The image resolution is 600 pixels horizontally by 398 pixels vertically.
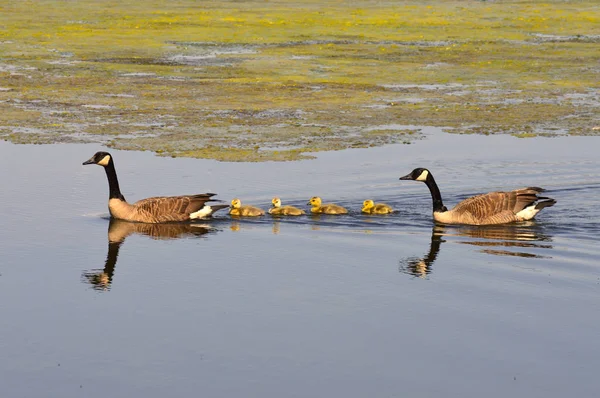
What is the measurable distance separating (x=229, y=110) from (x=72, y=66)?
10.2m

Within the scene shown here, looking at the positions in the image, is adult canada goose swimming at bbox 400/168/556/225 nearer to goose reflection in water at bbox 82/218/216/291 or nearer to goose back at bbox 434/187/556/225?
goose back at bbox 434/187/556/225

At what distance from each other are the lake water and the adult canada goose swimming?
21cm

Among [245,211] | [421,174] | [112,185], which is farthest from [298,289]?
[112,185]

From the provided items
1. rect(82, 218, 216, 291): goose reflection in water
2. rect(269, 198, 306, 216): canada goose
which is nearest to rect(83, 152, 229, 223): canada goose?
rect(82, 218, 216, 291): goose reflection in water

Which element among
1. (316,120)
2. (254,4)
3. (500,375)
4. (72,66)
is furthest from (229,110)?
(254,4)

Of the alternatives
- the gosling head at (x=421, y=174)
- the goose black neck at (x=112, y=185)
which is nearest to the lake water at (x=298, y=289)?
the goose black neck at (x=112, y=185)

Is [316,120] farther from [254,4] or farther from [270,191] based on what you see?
[254,4]

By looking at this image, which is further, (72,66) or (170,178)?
(72,66)

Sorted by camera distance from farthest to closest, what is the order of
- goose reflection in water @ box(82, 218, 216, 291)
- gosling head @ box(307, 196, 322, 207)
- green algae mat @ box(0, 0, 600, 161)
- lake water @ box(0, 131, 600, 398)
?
green algae mat @ box(0, 0, 600, 161) < gosling head @ box(307, 196, 322, 207) < goose reflection in water @ box(82, 218, 216, 291) < lake water @ box(0, 131, 600, 398)

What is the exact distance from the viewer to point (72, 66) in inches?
1486

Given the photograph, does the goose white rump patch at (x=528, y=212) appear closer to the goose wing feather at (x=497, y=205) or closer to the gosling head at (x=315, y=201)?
the goose wing feather at (x=497, y=205)

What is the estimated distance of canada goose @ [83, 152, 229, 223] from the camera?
1897 cm

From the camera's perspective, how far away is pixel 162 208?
62.1 ft

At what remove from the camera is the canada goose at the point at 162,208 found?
19.0 meters
